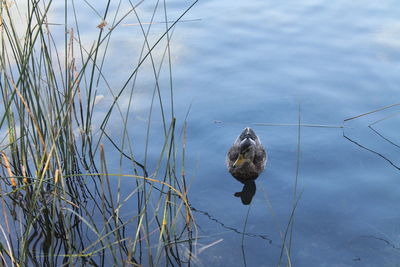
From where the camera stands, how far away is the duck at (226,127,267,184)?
5797mm

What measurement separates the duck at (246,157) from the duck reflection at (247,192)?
0.26 ft

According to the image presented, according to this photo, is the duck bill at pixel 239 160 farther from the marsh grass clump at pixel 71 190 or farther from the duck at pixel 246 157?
the marsh grass clump at pixel 71 190

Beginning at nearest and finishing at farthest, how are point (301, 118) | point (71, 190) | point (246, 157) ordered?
1. point (71, 190)
2. point (246, 157)
3. point (301, 118)

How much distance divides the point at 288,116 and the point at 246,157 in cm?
104

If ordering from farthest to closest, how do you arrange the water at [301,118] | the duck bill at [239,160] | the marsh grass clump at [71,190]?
the duck bill at [239,160] < the water at [301,118] < the marsh grass clump at [71,190]

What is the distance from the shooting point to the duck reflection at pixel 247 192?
18.0 ft

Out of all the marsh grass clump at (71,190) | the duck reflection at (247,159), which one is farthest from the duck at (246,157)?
the marsh grass clump at (71,190)

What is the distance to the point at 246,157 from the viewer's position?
575cm

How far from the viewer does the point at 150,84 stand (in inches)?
281

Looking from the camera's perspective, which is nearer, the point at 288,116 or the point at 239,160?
the point at 239,160

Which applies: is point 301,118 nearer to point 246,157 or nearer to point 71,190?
point 246,157

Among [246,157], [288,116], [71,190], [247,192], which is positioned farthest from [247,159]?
[71,190]

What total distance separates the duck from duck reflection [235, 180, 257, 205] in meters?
0.08

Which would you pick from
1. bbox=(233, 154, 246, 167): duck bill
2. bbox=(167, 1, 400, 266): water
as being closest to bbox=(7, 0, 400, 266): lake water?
bbox=(167, 1, 400, 266): water
